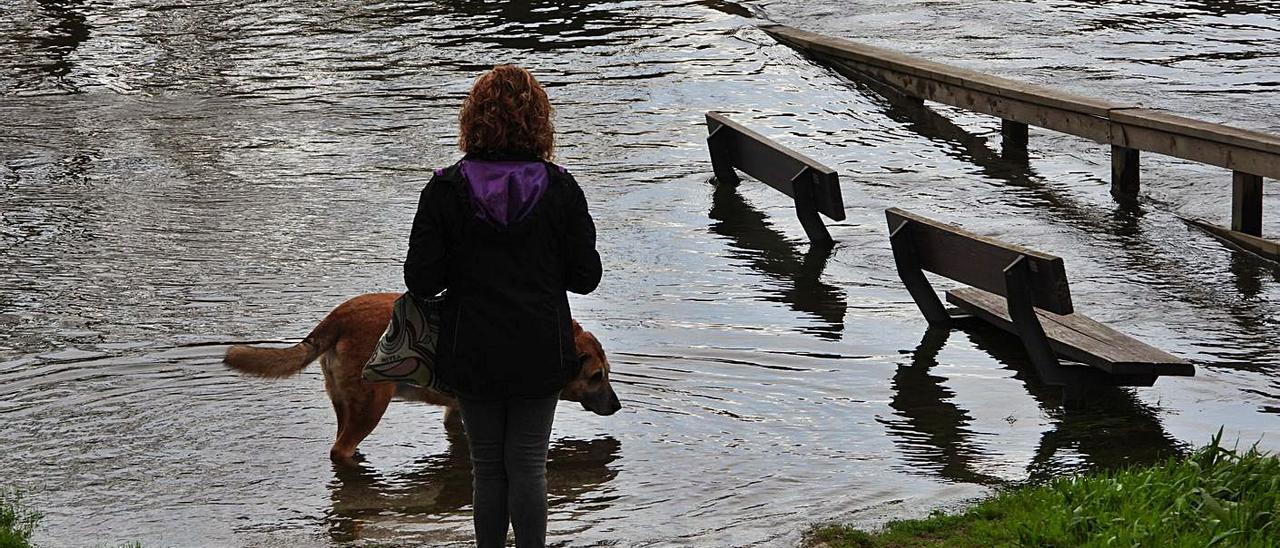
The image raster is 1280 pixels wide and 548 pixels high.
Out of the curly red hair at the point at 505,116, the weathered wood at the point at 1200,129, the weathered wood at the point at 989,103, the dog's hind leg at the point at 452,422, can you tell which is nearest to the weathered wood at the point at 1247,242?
the weathered wood at the point at 1200,129

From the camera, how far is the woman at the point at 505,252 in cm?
446

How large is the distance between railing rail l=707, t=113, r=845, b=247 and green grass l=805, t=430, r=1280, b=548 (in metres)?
4.70

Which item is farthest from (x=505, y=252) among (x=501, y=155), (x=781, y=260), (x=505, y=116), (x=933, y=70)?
(x=933, y=70)

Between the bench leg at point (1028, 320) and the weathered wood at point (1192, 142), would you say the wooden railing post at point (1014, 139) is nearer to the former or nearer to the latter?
the weathered wood at point (1192, 142)

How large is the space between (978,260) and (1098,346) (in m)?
0.78

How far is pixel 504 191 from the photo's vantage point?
4.44m

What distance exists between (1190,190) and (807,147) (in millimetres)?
3354

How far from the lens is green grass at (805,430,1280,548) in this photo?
4832 millimetres

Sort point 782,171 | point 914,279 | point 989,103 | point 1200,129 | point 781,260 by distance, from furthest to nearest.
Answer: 1. point 989,103
2. point 782,171
3. point 1200,129
4. point 781,260
5. point 914,279

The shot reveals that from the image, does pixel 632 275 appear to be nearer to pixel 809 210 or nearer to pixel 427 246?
pixel 809 210

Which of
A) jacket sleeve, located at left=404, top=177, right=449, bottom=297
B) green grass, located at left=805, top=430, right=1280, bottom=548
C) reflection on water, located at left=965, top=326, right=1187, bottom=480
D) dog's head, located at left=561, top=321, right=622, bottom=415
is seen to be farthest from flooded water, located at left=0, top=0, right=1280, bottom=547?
jacket sleeve, located at left=404, top=177, right=449, bottom=297

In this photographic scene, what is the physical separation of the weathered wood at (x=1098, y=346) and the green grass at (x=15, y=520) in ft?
14.7

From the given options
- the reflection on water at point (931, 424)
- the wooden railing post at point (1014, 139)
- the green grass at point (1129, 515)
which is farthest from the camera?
the wooden railing post at point (1014, 139)

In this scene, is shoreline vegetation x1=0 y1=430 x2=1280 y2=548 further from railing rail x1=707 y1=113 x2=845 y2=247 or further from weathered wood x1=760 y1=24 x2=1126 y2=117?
weathered wood x1=760 y1=24 x2=1126 y2=117
